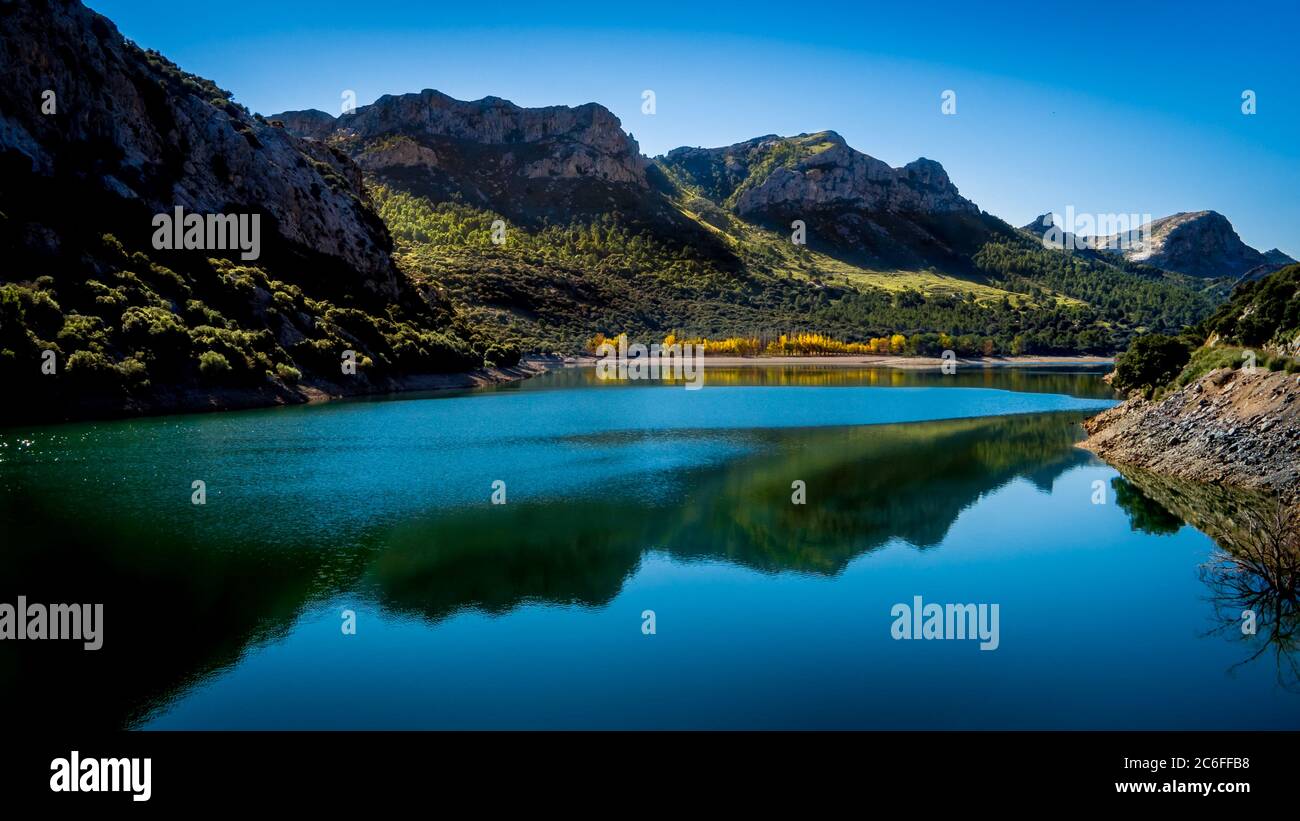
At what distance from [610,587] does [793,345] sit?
11975 cm

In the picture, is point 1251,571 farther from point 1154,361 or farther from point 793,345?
point 793,345

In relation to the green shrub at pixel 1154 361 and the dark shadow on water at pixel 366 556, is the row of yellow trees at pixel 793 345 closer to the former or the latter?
the green shrub at pixel 1154 361

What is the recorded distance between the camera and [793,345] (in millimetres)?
135875

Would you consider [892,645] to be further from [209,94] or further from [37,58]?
[209,94]

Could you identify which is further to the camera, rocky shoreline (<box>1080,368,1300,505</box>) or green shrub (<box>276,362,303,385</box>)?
green shrub (<box>276,362,303,385</box>)

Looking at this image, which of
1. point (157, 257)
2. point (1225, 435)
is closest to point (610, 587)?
point (1225, 435)

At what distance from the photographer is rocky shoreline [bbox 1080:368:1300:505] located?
26469 millimetres

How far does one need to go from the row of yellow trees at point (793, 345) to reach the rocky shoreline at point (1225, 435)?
3736 inches

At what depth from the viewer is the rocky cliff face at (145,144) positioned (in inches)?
2227

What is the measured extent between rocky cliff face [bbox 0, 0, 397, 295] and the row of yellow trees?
57.0 meters

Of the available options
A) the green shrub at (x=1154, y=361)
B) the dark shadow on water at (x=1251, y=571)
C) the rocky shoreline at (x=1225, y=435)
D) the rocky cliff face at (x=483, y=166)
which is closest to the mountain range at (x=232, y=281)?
the rocky cliff face at (x=483, y=166)

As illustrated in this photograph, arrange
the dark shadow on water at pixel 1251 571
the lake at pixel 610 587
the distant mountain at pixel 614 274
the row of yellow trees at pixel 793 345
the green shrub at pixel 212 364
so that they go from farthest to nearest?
the distant mountain at pixel 614 274 → the row of yellow trees at pixel 793 345 → the green shrub at pixel 212 364 → the dark shadow on water at pixel 1251 571 → the lake at pixel 610 587

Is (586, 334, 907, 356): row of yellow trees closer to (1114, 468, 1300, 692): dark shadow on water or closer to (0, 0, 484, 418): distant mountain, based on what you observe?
(0, 0, 484, 418): distant mountain

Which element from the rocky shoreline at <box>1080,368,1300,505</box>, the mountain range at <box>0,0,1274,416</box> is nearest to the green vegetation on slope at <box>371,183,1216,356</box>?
the mountain range at <box>0,0,1274,416</box>
